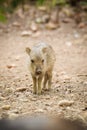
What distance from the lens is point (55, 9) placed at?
46.3 ft

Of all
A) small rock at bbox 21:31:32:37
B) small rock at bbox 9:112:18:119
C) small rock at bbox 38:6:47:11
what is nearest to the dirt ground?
small rock at bbox 9:112:18:119

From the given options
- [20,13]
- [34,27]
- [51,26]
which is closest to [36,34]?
[34,27]

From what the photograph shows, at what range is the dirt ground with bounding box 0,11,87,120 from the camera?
6.37 meters

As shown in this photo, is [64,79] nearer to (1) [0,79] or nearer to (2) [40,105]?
(1) [0,79]

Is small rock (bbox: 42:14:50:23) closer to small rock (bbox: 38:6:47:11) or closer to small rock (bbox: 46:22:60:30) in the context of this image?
small rock (bbox: 46:22:60:30)

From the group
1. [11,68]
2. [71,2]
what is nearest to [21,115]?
[11,68]

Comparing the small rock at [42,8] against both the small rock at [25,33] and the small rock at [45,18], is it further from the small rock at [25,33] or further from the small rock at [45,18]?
the small rock at [25,33]

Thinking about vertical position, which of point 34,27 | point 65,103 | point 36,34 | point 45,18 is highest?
point 45,18

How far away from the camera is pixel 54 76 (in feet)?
28.4

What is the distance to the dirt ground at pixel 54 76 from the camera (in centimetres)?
637

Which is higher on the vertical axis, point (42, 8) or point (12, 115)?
point (42, 8)

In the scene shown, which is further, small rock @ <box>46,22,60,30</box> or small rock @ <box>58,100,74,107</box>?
small rock @ <box>46,22,60,30</box>

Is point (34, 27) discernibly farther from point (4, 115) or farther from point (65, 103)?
point (4, 115)

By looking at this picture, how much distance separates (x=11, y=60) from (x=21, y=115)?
14.1 feet
